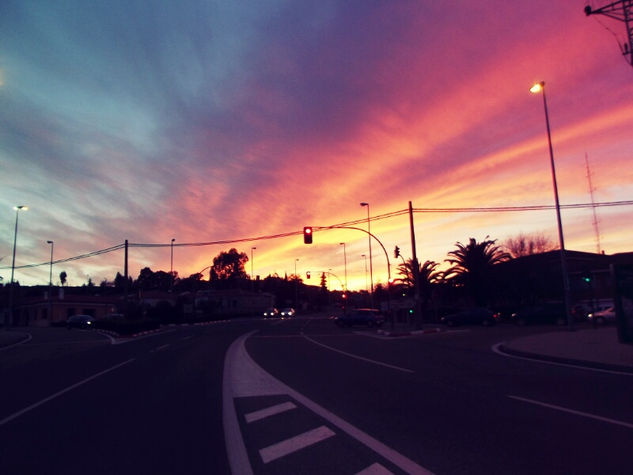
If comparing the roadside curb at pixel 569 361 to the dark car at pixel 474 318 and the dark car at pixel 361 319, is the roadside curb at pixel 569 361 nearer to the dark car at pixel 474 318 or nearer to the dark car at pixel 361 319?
the dark car at pixel 474 318

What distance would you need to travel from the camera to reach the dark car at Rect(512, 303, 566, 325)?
1584 inches

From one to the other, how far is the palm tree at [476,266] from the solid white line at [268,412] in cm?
4530

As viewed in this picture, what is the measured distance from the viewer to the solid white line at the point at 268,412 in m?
9.00

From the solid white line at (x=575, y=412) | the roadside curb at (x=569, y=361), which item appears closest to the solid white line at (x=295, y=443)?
the solid white line at (x=575, y=412)

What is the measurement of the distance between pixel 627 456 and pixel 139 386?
1057 centimetres

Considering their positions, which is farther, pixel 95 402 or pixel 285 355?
pixel 285 355

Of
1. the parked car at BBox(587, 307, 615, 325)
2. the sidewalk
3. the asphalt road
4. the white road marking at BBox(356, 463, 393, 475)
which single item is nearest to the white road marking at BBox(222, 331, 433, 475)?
the asphalt road

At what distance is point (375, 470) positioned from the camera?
598 centimetres

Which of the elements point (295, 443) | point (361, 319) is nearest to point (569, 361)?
point (295, 443)

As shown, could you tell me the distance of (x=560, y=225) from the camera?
2834cm

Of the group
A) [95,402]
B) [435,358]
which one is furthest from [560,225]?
[95,402]

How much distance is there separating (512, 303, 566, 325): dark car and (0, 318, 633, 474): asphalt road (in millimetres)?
26510

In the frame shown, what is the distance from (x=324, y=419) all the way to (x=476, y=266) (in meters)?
46.7

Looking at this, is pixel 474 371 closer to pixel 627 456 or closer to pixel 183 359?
pixel 627 456
